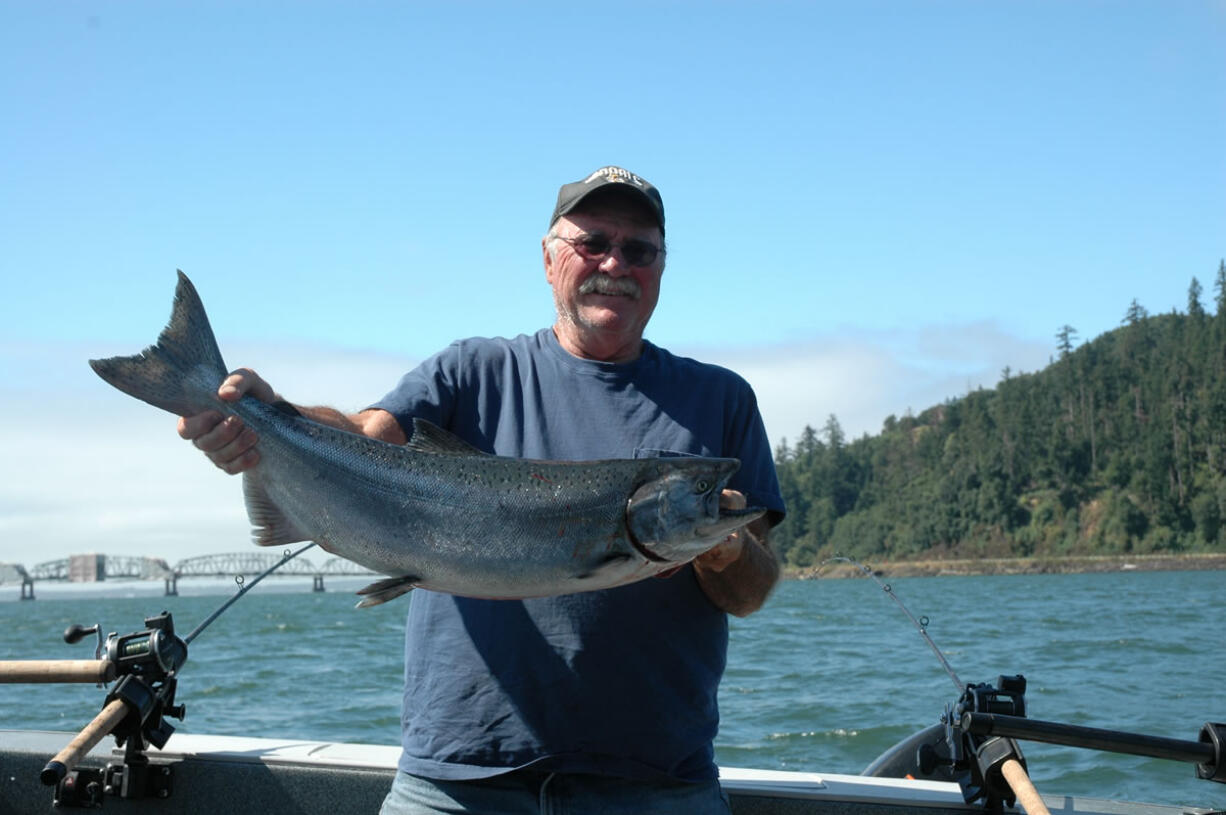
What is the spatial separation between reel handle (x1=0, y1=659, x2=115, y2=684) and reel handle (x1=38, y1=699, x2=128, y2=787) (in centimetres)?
14

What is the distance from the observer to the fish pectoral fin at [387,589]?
3.47 meters

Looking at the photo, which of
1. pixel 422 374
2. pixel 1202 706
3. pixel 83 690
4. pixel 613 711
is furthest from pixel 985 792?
pixel 83 690

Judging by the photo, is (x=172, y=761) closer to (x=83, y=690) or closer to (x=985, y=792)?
(x=985, y=792)

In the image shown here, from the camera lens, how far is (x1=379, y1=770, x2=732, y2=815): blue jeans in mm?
3590

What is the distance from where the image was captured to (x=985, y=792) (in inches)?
176

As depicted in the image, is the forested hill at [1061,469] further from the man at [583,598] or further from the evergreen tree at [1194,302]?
the man at [583,598]

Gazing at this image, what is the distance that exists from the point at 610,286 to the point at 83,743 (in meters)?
2.75

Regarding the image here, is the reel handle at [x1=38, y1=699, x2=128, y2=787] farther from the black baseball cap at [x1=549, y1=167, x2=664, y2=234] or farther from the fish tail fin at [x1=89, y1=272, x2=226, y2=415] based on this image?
the black baseball cap at [x1=549, y1=167, x2=664, y2=234]

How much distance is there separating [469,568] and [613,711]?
710mm

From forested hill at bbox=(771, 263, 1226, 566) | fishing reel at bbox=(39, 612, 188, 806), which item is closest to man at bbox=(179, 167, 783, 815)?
fishing reel at bbox=(39, 612, 188, 806)

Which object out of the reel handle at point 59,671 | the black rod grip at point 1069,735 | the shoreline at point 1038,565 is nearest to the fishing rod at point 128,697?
the reel handle at point 59,671

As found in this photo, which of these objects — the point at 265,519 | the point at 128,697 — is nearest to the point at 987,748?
the point at 265,519

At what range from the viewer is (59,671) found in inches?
182

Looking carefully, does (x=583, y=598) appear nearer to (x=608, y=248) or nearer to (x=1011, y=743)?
(x=608, y=248)
